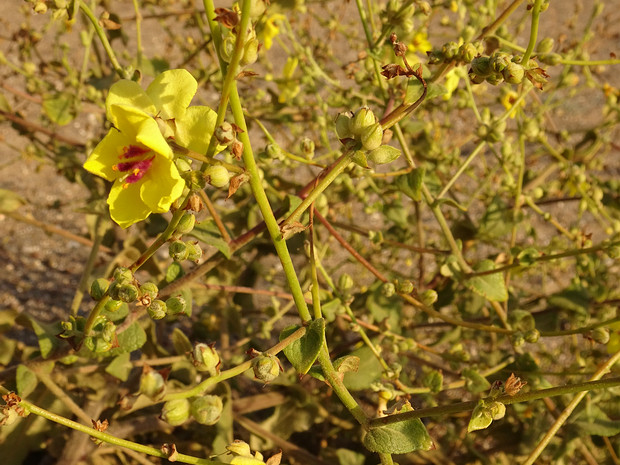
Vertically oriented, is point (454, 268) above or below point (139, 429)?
above

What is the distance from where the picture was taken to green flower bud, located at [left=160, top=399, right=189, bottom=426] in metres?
0.64

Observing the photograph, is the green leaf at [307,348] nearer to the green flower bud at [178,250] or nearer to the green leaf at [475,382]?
the green flower bud at [178,250]

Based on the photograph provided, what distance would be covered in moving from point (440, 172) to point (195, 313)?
927 mm

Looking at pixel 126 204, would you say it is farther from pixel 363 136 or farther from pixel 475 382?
pixel 475 382

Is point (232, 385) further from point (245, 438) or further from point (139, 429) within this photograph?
point (139, 429)

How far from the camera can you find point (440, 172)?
149 centimetres

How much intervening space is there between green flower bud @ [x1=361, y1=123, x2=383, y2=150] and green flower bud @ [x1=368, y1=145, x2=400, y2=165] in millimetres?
21

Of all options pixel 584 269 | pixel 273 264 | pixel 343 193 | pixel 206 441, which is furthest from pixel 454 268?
pixel 273 264

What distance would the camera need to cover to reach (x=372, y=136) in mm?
609

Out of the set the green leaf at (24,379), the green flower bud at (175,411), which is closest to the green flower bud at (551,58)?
the green flower bud at (175,411)

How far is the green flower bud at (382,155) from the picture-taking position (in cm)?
64

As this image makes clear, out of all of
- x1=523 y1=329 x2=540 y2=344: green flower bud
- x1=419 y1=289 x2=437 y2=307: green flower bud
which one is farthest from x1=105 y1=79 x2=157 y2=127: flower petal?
x1=523 y1=329 x2=540 y2=344: green flower bud

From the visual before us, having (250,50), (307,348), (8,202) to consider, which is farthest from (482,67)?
(8,202)

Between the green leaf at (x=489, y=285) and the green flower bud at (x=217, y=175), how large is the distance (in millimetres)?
553
